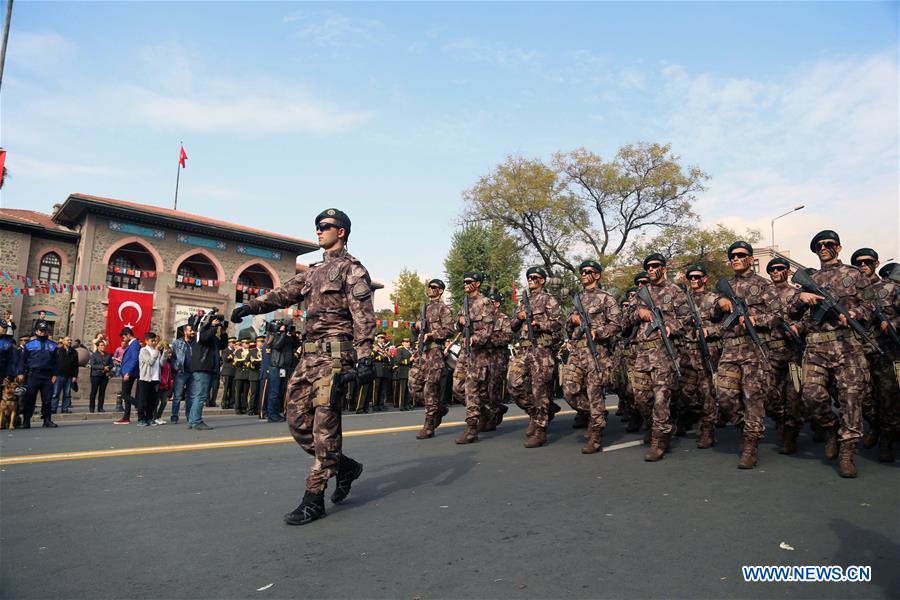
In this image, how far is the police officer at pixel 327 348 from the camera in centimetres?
447

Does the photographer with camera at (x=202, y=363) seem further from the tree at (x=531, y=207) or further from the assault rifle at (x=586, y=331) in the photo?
the tree at (x=531, y=207)

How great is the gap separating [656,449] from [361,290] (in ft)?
13.2

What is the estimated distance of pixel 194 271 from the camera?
34.3 metres

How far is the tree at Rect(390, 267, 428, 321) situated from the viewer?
52281 mm

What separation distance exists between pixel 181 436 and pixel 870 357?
9.55 meters

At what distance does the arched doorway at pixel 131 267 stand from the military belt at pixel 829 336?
107 ft

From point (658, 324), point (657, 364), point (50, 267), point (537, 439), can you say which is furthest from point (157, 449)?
point (50, 267)

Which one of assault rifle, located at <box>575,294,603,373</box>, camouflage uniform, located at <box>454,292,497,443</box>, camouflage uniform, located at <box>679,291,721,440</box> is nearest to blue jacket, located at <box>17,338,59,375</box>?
camouflage uniform, located at <box>454,292,497,443</box>

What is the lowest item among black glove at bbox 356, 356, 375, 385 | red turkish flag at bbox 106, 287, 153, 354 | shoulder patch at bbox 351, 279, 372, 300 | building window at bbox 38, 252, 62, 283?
black glove at bbox 356, 356, 375, 385

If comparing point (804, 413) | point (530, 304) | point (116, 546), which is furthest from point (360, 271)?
point (804, 413)

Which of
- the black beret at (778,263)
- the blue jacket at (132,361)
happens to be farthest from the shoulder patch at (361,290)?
the blue jacket at (132,361)

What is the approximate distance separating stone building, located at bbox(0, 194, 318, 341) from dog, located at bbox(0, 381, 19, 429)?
849 inches

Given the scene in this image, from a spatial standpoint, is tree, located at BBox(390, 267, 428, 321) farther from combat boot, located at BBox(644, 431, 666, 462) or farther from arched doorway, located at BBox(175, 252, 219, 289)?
combat boot, located at BBox(644, 431, 666, 462)

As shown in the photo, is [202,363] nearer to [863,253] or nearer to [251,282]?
[863,253]
